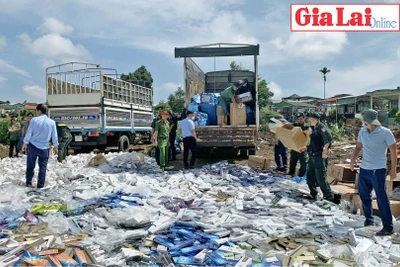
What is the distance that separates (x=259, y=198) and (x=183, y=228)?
6.03 ft

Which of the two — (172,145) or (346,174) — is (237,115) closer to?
(172,145)

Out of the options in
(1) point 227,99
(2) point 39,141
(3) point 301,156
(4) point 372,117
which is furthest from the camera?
(1) point 227,99

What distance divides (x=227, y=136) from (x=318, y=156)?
3.60m

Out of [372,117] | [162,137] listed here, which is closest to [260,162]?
[162,137]

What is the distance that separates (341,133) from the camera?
1789 cm

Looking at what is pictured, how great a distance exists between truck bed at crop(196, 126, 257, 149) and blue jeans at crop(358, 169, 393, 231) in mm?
4445

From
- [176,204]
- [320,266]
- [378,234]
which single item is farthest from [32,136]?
[378,234]

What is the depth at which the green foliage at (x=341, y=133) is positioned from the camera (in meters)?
16.5

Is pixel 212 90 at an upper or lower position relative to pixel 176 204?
upper

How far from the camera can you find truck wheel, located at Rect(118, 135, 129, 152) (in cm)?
1176

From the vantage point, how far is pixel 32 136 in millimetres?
6047

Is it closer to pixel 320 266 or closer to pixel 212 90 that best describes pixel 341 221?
pixel 320 266

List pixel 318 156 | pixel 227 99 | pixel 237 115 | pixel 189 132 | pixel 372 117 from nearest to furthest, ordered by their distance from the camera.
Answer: pixel 372 117, pixel 318 156, pixel 189 132, pixel 237 115, pixel 227 99

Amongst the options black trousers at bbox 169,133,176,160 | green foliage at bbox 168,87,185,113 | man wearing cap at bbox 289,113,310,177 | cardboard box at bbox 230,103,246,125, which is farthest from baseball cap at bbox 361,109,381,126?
green foliage at bbox 168,87,185,113
